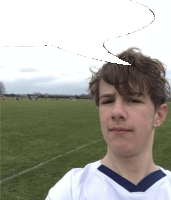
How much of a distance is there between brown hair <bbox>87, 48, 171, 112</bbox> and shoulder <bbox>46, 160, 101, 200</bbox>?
2.11ft

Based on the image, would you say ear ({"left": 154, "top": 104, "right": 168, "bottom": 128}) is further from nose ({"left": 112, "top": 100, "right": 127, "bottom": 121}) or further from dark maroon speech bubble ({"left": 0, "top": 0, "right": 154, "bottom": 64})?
dark maroon speech bubble ({"left": 0, "top": 0, "right": 154, "bottom": 64})

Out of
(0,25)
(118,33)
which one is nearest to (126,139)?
(118,33)

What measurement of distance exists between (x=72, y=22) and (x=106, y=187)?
3.85 ft

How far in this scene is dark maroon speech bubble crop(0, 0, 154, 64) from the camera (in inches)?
24.9

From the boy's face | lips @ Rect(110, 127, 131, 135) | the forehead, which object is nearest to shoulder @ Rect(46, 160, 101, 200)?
the boy's face

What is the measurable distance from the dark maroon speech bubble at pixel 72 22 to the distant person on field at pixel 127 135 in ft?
1.81

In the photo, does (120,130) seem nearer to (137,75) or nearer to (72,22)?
(137,75)

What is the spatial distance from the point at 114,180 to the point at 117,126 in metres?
0.50

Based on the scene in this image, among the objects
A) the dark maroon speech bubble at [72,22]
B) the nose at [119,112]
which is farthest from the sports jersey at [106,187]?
the dark maroon speech bubble at [72,22]

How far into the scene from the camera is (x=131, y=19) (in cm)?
76

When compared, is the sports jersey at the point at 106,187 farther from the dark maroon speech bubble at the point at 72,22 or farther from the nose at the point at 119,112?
the dark maroon speech bubble at the point at 72,22

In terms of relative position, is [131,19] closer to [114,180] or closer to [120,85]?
[120,85]

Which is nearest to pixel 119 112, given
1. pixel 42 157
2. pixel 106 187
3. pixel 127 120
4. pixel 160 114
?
pixel 127 120

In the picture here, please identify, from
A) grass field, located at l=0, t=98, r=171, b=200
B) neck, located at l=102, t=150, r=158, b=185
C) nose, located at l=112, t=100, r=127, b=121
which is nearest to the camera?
nose, located at l=112, t=100, r=127, b=121
